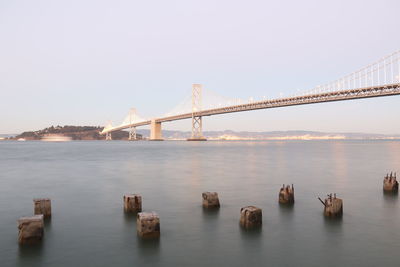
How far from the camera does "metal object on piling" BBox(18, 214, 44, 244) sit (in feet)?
18.4

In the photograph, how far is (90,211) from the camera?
8516mm

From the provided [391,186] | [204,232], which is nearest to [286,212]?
[204,232]

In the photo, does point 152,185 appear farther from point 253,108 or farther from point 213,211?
point 253,108

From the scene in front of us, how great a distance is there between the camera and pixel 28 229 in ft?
18.5

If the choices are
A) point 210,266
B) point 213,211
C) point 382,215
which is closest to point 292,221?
point 213,211

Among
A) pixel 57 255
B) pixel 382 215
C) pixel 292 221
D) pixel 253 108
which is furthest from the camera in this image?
pixel 253 108

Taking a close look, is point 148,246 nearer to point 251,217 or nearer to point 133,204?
point 251,217

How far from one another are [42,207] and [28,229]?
196 centimetres

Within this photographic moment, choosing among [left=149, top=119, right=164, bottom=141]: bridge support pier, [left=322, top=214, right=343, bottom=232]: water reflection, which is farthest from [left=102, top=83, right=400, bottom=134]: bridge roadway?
[left=322, top=214, right=343, bottom=232]: water reflection

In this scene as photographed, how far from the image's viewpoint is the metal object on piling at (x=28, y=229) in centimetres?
561

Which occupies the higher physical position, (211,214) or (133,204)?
(133,204)

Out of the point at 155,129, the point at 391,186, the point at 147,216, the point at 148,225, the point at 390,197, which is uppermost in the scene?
the point at 155,129

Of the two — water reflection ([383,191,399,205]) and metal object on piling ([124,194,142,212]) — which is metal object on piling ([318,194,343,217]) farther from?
metal object on piling ([124,194,142,212])

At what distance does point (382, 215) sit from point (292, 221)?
2.39m
